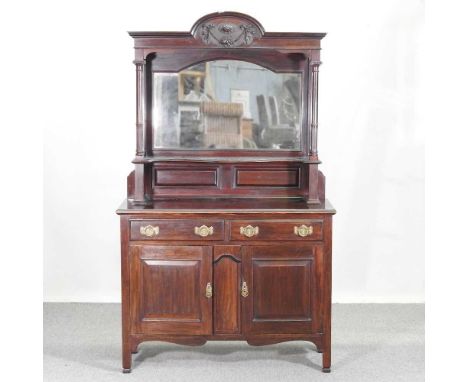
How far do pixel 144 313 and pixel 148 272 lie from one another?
22 cm

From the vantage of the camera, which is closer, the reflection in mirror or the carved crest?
the carved crest

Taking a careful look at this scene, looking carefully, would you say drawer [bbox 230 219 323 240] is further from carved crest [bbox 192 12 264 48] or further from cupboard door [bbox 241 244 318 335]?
carved crest [bbox 192 12 264 48]

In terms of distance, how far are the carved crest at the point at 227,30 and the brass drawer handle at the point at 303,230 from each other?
1.05 meters

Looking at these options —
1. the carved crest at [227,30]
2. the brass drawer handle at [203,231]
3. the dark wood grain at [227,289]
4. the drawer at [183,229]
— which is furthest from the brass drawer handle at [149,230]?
the carved crest at [227,30]

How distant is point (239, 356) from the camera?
3891 millimetres

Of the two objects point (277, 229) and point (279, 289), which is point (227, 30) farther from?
point (279, 289)

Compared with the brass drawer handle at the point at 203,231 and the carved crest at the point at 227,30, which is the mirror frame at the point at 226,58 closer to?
the carved crest at the point at 227,30

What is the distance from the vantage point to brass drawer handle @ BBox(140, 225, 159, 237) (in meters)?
3.59

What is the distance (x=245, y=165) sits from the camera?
4.09m

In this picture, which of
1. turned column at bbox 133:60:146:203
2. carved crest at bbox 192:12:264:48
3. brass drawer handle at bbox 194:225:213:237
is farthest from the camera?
turned column at bbox 133:60:146:203

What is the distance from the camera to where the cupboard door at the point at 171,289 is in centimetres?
360

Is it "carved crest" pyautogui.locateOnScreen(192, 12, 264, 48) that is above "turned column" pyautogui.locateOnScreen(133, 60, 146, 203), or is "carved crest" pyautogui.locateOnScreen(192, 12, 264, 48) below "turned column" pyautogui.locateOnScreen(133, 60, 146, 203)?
above

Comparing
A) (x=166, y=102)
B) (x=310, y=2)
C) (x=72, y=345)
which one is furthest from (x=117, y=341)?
(x=310, y=2)

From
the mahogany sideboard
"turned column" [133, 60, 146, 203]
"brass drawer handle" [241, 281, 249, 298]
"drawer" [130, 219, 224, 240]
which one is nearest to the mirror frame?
the mahogany sideboard
